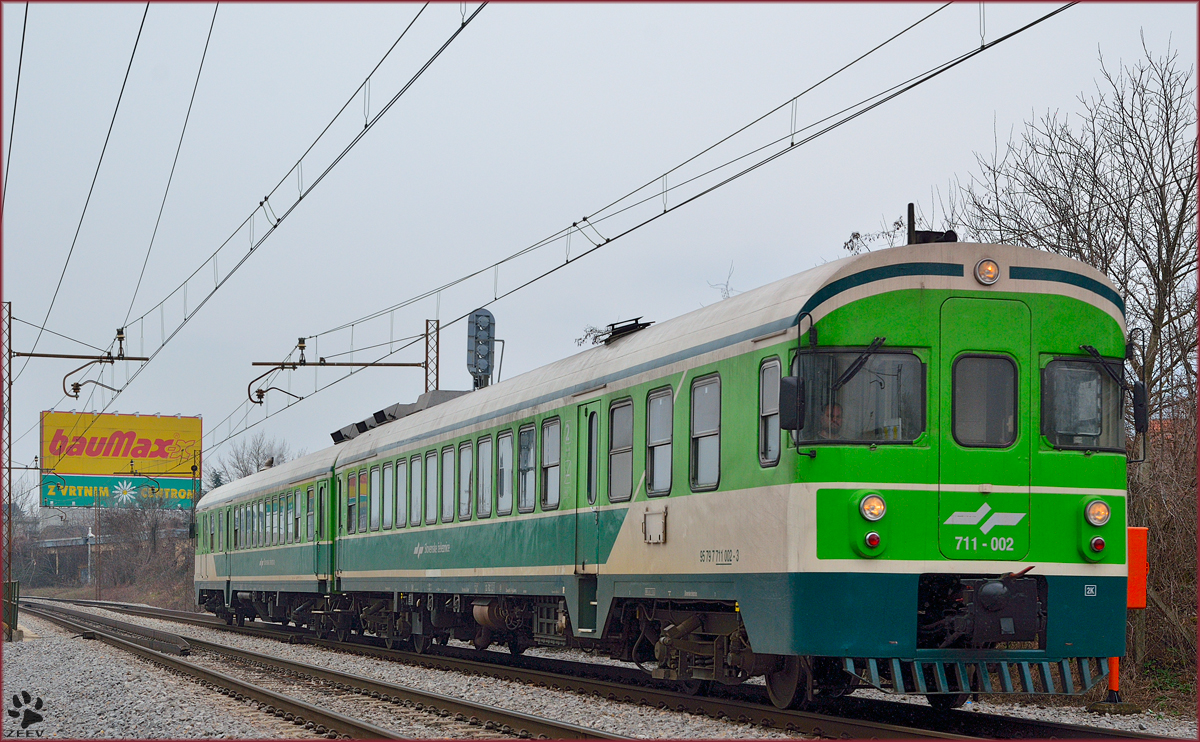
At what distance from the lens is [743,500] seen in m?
10.7

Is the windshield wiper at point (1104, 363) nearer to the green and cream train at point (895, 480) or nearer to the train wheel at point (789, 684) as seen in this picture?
the green and cream train at point (895, 480)

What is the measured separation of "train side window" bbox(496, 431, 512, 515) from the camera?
1605 centimetres

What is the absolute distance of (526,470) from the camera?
50.9 feet

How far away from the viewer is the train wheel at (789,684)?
35.3 ft

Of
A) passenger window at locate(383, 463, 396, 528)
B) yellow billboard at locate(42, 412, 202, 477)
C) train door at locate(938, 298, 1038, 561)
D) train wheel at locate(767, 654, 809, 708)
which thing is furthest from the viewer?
yellow billboard at locate(42, 412, 202, 477)

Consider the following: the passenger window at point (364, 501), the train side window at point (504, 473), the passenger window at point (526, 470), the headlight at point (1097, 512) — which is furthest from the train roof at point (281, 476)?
the headlight at point (1097, 512)

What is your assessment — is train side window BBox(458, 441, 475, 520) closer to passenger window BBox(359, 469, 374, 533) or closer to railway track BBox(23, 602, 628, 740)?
railway track BBox(23, 602, 628, 740)

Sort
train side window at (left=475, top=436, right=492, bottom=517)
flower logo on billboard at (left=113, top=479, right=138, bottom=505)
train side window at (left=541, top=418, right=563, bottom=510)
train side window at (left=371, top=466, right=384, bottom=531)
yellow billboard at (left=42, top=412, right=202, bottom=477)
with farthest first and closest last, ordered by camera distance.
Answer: flower logo on billboard at (left=113, top=479, right=138, bottom=505) < yellow billboard at (left=42, top=412, right=202, bottom=477) < train side window at (left=371, top=466, right=384, bottom=531) < train side window at (left=475, top=436, right=492, bottom=517) < train side window at (left=541, top=418, right=563, bottom=510)

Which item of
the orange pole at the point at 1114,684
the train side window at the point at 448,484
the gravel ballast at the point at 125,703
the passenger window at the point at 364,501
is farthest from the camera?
the passenger window at the point at 364,501

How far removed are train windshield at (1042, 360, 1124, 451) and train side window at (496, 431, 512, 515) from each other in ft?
23.5

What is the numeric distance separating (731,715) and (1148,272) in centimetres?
754

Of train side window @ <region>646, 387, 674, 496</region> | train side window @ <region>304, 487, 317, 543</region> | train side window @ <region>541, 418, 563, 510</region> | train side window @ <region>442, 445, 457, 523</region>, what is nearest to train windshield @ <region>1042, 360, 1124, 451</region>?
train side window @ <region>646, 387, 674, 496</region>

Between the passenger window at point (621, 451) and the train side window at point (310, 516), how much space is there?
42.2ft

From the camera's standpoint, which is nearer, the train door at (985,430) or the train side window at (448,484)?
the train door at (985,430)
